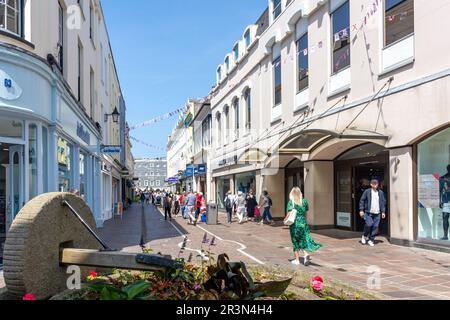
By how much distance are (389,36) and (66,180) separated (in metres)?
10.3

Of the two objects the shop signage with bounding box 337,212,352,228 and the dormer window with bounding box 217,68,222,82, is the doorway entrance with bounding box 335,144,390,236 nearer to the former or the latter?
the shop signage with bounding box 337,212,352,228

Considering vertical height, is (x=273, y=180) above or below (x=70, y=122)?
below

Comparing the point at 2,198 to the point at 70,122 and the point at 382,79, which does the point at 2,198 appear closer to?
the point at 70,122

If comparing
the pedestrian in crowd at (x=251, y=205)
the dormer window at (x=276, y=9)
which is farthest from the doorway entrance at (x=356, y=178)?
Answer: the dormer window at (x=276, y=9)

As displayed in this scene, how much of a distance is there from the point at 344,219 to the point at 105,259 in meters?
12.7

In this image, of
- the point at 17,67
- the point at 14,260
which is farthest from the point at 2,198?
the point at 14,260

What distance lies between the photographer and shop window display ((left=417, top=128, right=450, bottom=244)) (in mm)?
9984

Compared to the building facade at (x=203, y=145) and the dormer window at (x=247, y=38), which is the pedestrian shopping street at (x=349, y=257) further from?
the building facade at (x=203, y=145)

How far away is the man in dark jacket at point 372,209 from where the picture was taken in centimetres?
1118

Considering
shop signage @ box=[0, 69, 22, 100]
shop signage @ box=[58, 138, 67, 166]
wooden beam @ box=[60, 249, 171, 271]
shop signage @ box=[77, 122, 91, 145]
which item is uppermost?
shop signage @ box=[0, 69, 22, 100]

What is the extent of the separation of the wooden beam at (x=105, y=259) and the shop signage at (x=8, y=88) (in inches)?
218

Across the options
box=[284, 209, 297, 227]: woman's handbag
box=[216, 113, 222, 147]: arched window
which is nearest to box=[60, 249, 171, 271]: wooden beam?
box=[284, 209, 297, 227]: woman's handbag

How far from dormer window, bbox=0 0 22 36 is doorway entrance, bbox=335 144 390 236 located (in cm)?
1013

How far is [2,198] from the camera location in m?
10.7
